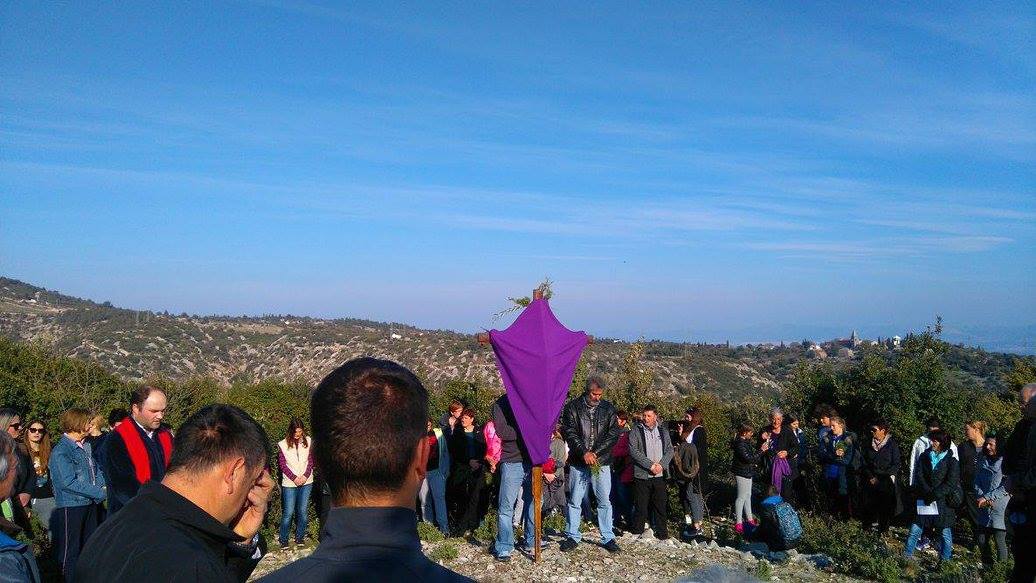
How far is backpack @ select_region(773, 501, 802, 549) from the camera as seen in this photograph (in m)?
8.70

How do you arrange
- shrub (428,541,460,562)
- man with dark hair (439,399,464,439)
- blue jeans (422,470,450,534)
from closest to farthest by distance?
shrub (428,541,460,562), blue jeans (422,470,450,534), man with dark hair (439,399,464,439)

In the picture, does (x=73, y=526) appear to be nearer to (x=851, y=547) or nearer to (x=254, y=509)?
(x=254, y=509)

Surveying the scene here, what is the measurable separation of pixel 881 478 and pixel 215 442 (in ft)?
31.6

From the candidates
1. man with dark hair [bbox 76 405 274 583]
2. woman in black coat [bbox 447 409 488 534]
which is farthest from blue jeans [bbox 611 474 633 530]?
man with dark hair [bbox 76 405 274 583]

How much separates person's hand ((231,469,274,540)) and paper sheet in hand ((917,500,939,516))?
8238mm

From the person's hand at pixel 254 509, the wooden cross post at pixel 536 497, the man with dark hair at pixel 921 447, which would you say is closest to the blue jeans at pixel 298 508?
the wooden cross post at pixel 536 497

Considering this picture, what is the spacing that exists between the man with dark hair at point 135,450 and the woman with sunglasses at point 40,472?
3559 mm

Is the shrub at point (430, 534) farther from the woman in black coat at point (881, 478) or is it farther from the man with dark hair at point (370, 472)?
the man with dark hair at point (370, 472)

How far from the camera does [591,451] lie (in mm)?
8508

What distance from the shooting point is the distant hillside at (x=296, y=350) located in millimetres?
31656

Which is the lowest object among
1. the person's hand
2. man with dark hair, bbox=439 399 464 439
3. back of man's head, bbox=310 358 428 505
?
man with dark hair, bbox=439 399 464 439

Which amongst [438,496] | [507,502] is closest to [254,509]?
[507,502]

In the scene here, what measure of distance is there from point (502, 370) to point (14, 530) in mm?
5812

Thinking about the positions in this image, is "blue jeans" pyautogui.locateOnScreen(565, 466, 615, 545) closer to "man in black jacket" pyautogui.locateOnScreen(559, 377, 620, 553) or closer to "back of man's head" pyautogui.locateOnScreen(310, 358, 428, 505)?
"man in black jacket" pyautogui.locateOnScreen(559, 377, 620, 553)
